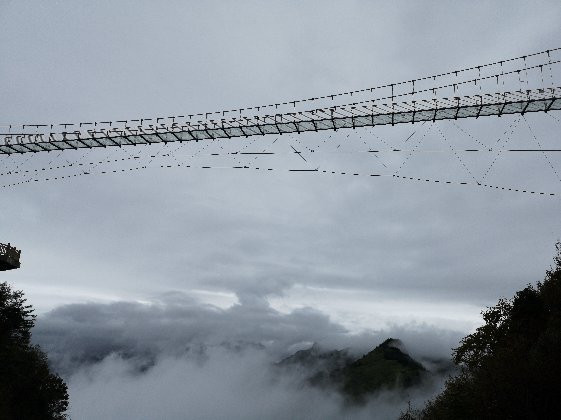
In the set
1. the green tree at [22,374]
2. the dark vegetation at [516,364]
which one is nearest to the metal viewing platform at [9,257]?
the green tree at [22,374]

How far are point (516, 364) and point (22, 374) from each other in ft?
171

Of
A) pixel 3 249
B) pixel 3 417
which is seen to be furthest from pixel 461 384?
pixel 3 249

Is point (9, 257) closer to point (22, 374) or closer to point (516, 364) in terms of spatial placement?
point (22, 374)

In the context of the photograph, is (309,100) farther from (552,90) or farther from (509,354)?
(509,354)

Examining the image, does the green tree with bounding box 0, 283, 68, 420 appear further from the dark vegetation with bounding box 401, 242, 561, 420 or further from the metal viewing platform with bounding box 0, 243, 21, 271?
the dark vegetation with bounding box 401, 242, 561, 420

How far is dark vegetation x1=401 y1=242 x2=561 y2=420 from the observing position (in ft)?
109

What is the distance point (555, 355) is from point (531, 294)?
17.8 meters

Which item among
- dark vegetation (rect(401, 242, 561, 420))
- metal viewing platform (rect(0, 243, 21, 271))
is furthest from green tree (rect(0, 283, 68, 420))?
dark vegetation (rect(401, 242, 561, 420))

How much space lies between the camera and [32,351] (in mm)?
54906

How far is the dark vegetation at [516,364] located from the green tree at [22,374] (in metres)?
45.9

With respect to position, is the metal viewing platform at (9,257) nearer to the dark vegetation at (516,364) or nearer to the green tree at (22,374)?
the green tree at (22,374)

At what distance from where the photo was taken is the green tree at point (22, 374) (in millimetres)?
46969

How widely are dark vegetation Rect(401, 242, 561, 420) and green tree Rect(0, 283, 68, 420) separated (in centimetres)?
4592

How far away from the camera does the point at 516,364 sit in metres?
35.7
